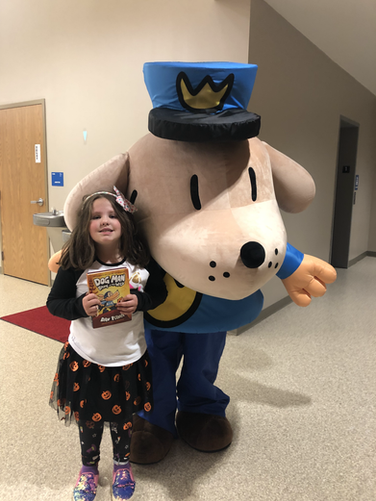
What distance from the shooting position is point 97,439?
140 centimetres

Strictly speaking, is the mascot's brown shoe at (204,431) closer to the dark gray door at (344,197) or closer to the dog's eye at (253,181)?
the dog's eye at (253,181)

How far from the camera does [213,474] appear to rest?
159 cm

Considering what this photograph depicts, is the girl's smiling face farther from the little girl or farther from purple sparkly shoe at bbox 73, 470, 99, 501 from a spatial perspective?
purple sparkly shoe at bbox 73, 470, 99, 501

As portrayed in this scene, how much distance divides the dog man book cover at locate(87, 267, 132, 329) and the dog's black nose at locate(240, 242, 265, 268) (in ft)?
1.23

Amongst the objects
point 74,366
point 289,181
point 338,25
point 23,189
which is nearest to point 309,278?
point 289,181

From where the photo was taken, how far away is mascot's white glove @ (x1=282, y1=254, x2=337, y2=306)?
5.50 ft

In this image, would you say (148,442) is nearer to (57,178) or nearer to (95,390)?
(95,390)

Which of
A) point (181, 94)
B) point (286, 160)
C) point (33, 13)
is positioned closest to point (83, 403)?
point (181, 94)

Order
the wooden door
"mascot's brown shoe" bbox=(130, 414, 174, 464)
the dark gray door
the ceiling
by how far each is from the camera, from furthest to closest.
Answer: the dark gray door → the wooden door → the ceiling → "mascot's brown shoe" bbox=(130, 414, 174, 464)

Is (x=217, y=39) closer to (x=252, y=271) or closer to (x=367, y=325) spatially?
(x=252, y=271)

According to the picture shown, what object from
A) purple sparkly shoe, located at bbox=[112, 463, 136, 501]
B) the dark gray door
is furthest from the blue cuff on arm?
the dark gray door

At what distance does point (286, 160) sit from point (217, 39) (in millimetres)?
1628

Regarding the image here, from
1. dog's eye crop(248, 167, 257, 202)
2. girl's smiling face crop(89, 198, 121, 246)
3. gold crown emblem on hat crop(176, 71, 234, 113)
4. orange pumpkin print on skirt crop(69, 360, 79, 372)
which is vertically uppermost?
gold crown emblem on hat crop(176, 71, 234, 113)

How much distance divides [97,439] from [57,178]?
3150 millimetres
